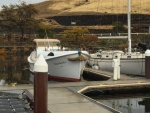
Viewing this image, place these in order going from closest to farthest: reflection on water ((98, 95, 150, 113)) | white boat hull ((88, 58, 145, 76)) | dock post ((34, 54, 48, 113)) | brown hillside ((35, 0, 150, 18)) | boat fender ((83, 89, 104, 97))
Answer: dock post ((34, 54, 48, 113))
reflection on water ((98, 95, 150, 113))
boat fender ((83, 89, 104, 97))
white boat hull ((88, 58, 145, 76))
brown hillside ((35, 0, 150, 18))

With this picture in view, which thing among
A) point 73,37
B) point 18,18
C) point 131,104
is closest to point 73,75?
point 131,104

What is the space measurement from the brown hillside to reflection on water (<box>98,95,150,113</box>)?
6411 cm

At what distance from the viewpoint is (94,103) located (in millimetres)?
13164

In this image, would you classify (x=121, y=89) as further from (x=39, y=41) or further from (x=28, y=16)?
(x=28, y=16)

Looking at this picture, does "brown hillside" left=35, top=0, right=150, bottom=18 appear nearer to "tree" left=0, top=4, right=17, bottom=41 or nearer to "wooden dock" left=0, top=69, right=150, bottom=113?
"tree" left=0, top=4, right=17, bottom=41

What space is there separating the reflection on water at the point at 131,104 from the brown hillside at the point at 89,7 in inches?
2524

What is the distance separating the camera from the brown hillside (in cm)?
8712

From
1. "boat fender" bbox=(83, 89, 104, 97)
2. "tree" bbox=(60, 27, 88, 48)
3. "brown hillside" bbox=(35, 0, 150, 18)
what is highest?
"brown hillside" bbox=(35, 0, 150, 18)

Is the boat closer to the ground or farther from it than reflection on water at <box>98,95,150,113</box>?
farther from it

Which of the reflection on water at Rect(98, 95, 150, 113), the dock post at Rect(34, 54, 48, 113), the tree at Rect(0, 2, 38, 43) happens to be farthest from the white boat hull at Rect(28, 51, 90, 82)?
the tree at Rect(0, 2, 38, 43)

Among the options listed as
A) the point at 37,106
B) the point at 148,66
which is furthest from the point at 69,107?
the point at 148,66

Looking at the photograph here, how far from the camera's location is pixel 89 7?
326 feet

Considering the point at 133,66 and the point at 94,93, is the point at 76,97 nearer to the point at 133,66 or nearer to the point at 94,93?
the point at 94,93

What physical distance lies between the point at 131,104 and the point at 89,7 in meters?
84.5
